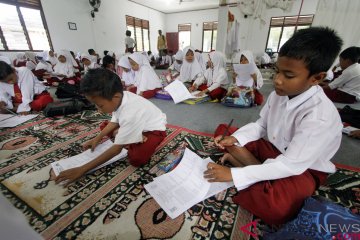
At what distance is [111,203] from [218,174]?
619 millimetres

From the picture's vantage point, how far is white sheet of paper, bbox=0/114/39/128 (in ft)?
6.25

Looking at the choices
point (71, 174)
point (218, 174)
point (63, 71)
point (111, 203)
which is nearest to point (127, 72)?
point (63, 71)

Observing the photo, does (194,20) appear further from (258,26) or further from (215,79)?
(215,79)

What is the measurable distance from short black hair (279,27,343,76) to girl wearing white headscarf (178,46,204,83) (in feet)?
8.81

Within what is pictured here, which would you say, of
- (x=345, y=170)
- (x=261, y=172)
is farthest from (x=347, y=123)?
(x=261, y=172)

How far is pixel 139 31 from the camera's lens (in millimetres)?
9664

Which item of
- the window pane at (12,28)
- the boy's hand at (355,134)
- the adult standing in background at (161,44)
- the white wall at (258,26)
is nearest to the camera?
the boy's hand at (355,134)

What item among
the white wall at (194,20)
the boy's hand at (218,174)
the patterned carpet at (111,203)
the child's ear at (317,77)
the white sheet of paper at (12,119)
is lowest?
the patterned carpet at (111,203)

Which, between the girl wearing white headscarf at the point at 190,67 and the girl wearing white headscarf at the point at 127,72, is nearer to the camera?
the girl wearing white headscarf at the point at 127,72

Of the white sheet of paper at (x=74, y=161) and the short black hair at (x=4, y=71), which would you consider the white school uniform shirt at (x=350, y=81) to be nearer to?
the white sheet of paper at (x=74, y=161)

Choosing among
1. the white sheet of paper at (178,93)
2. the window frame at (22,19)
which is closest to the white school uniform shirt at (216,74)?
the white sheet of paper at (178,93)

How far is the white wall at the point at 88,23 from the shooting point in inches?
235

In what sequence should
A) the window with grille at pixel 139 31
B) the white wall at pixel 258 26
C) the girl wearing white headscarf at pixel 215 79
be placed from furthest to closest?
the window with grille at pixel 139 31 → the white wall at pixel 258 26 → the girl wearing white headscarf at pixel 215 79

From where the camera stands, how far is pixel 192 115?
237 centimetres
